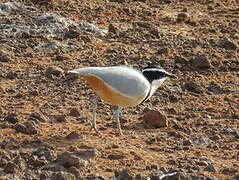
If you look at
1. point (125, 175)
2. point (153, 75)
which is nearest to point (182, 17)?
point (153, 75)

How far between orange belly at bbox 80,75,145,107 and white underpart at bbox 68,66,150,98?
36 mm

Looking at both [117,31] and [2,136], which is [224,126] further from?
[117,31]

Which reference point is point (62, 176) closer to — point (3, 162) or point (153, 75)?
point (3, 162)

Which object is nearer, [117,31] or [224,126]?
[224,126]

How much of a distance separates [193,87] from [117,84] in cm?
254

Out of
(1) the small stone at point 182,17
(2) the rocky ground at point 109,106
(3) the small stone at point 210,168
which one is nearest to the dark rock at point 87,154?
(2) the rocky ground at point 109,106

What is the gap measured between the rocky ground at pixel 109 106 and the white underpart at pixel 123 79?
52 centimetres

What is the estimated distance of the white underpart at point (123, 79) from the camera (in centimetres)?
877

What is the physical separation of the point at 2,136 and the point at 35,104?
1540 mm

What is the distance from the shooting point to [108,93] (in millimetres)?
8891

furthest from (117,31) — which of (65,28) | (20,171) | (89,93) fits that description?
(20,171)

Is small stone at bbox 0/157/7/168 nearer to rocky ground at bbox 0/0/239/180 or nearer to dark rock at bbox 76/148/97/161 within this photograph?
rocky ground at bbox 0/0/239/180

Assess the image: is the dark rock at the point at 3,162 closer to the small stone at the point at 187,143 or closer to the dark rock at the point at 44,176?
the dark rock at the point at 44,176

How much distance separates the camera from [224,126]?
32.4ft
